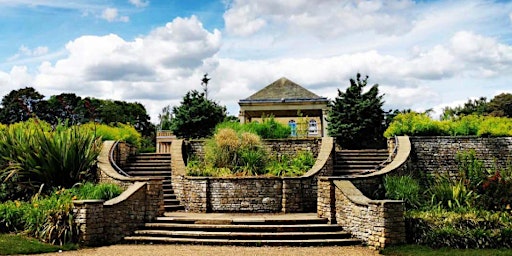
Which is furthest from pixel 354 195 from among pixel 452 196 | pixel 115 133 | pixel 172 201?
pixel 115 133

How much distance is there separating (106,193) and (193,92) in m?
13.7

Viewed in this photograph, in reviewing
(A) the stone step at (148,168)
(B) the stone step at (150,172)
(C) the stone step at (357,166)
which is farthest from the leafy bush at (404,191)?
(A) the stone step at (148,168)

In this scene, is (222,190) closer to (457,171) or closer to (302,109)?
(457,171)

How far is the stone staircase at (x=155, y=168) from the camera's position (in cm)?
1534

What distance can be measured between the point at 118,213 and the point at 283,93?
20072 millimetres

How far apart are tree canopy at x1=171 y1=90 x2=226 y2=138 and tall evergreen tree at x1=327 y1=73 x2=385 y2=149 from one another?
5812 mm

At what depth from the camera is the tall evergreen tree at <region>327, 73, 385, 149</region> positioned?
22812 millimetres

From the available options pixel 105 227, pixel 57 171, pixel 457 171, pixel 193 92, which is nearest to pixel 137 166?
pixel 57 171

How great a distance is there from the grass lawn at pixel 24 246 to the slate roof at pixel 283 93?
19721mm

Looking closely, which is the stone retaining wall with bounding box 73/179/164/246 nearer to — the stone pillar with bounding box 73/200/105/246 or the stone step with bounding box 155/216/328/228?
the stone pillar with bounding box 73/200/105/246

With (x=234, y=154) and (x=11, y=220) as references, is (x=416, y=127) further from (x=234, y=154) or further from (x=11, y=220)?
(x=11, y=220)

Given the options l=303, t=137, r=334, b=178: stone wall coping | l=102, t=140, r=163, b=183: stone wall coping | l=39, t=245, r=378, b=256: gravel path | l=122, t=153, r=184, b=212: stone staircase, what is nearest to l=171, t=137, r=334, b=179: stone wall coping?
l=303, t=137, r=334, b=178: stone wall coping

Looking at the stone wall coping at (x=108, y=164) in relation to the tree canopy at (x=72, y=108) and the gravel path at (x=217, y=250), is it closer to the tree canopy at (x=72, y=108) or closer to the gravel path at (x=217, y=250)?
the gravel path at (x=217, y=250)

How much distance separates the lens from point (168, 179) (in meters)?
16.5
